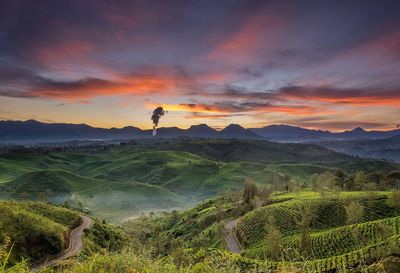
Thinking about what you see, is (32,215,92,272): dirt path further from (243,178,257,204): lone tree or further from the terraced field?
(243,178,257,204): lone tree

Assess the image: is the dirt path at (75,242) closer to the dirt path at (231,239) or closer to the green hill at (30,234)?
the green hill at (30,234)

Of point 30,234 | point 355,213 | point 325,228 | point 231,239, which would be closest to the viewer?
point 30,234

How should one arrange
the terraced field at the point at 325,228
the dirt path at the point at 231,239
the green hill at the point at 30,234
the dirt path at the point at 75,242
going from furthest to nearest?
1. the dirt path at the point at 231,239
2. the terraced field at the point at 325,228
3. the dirt path at the point at 75,242
4. the green hill at the point at 30,234

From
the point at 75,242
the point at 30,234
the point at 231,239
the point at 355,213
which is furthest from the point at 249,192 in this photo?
the point at 30,234

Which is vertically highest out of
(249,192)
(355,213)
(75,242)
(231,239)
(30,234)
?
(30,234)

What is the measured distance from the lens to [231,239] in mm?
118000

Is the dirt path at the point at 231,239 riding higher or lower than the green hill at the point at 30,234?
lower

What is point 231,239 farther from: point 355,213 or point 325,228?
point 355,213

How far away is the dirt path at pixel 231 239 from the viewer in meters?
109

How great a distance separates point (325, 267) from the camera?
69.5 m

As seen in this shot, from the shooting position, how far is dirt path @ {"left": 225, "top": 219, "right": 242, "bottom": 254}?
109344 mm

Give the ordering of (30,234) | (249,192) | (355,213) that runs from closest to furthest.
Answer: (30,234) < (355,213) < (249,192)

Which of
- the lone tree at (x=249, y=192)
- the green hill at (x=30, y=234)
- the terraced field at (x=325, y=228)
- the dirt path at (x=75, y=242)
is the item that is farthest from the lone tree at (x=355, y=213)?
the green hill at (x=30, y=234)

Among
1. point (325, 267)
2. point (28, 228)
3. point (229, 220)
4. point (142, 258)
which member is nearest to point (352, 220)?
point (325, 267)
